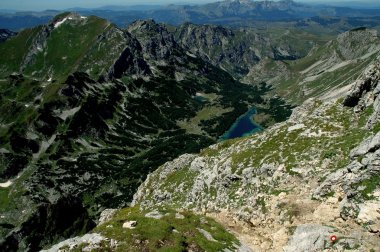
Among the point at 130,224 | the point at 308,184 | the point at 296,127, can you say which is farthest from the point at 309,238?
the point at 296,127

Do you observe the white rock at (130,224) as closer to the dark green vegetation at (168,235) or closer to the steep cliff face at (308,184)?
the dark green vegetation at (168,235)

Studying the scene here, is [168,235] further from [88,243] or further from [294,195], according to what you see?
[294,195]

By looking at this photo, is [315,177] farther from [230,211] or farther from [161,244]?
[161,244]

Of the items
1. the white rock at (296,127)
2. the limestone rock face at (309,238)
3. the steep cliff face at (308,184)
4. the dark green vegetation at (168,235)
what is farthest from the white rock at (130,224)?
the white rock at (296,127)

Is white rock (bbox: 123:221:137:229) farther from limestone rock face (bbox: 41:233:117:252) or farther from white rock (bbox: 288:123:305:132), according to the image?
white rock (bbox: 288:123:305:132)

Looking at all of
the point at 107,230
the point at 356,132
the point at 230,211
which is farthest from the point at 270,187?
the point at 107,230

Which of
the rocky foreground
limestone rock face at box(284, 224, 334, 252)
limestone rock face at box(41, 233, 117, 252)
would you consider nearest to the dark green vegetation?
the rocky foreground
